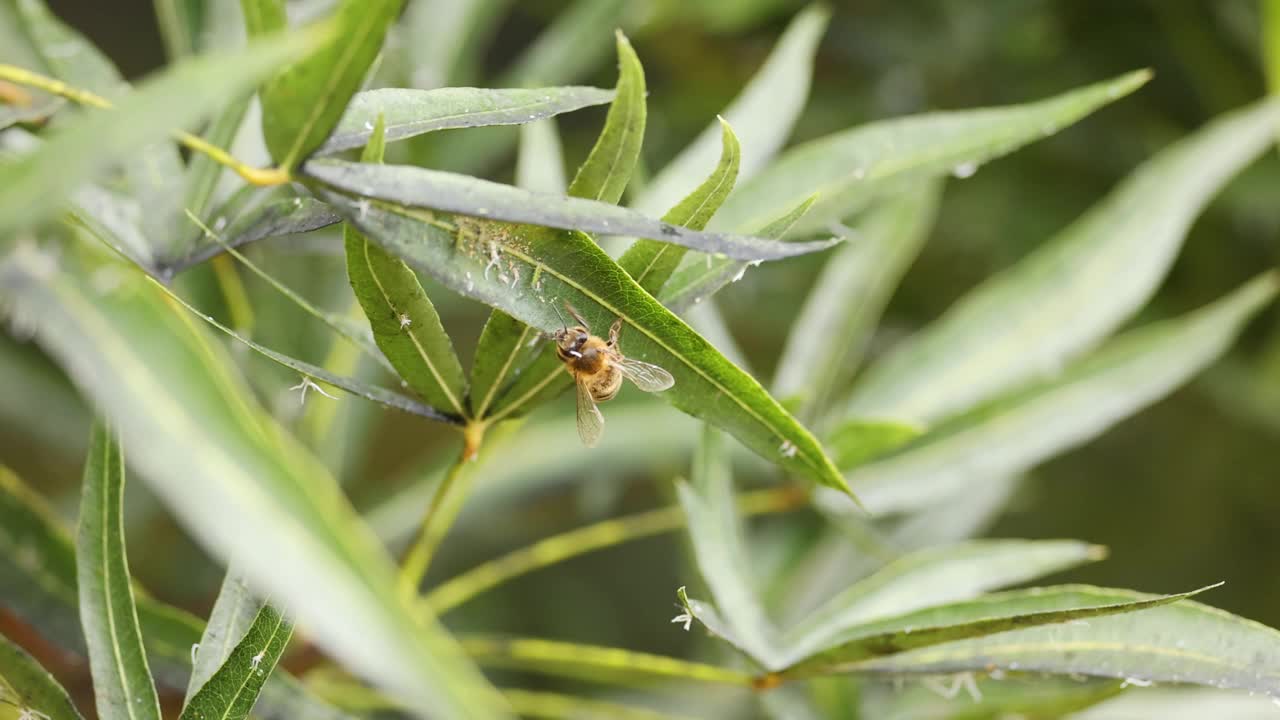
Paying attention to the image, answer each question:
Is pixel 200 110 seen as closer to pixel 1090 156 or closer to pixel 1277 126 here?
pixel 1277 126

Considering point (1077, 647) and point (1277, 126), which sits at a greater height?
point (1277, 126)

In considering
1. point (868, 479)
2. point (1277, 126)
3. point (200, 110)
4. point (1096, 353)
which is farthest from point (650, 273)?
point (1277, 126)

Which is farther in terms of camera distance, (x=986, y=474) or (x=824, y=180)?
(x=986, y=474)

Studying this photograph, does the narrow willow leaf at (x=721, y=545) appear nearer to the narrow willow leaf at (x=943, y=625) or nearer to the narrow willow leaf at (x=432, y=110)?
the narrow willow leaf at (x=943, y=625)

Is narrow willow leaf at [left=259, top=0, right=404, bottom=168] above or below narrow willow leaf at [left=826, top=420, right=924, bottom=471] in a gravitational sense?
above

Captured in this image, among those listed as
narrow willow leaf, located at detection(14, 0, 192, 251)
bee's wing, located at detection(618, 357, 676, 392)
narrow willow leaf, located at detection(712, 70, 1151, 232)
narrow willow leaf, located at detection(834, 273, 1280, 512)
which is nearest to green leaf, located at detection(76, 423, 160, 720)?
narrow willow leaf, located at detection(14, 0, 192, 251)

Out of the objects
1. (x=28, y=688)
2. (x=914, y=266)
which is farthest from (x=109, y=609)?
(x=914, y=266)

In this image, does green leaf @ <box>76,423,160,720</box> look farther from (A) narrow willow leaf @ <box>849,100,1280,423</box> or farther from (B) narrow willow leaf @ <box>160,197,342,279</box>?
(A) narrow willow leaf @ <box>849,100,1280,423</box>
